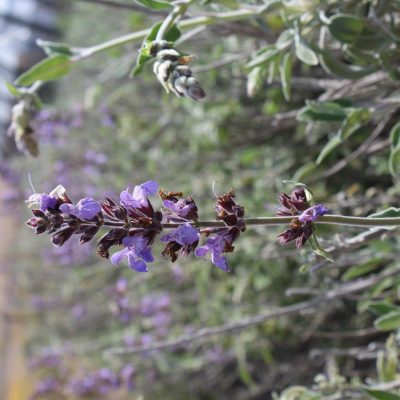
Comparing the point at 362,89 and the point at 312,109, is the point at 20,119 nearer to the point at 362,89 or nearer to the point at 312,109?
the point at 312,109

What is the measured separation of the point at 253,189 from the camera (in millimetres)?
2463

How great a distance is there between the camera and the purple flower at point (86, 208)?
742mm

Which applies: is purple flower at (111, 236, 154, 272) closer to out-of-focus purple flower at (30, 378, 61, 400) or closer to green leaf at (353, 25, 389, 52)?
green leaf at (353, 25, 389, 52)

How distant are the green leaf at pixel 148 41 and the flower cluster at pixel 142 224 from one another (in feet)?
→ 1.03

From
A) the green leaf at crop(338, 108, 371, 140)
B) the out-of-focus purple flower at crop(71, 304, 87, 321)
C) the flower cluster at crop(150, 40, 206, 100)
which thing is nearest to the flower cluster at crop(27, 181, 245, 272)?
the flower cluster at crop(150, 40, 206, 100)

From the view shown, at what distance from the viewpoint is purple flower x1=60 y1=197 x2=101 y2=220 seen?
0.74 metres

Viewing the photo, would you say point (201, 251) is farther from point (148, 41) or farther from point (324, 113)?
point (324, 113)

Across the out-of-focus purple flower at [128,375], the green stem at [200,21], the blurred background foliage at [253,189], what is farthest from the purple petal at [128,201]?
the out-of-focus purple flower at [128,375]

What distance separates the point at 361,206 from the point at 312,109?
0.70 m

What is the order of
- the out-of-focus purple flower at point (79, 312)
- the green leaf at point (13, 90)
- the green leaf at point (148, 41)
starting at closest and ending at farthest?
the green leaf at point (148, 41)
the green leaf at point (13, 90)
the out-of-focus purple flower at point (79, 312)

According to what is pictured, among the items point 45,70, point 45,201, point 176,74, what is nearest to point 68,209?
point 45,201

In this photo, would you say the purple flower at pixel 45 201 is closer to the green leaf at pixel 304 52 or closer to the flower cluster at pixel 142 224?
the flower cluster at pixel 142 224

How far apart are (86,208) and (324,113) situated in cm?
68

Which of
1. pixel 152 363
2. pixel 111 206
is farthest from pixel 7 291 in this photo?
pixel 111 206
